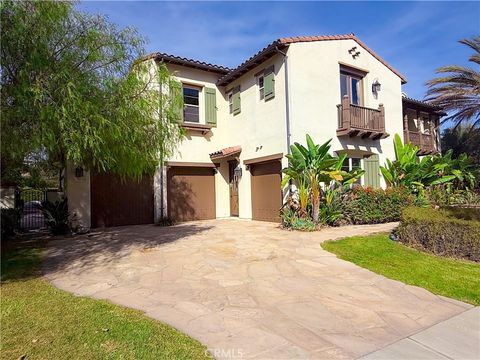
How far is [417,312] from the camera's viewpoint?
14.4 ft

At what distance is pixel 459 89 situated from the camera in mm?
17500

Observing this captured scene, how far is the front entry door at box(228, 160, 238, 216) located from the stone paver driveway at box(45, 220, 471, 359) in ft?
23.5

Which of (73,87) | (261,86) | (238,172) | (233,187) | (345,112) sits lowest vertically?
(233,187)

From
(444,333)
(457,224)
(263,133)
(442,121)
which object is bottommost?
(444,333)

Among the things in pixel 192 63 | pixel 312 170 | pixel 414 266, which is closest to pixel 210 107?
pixel 192 63

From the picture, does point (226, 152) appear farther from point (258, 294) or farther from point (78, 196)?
point (258, 294)

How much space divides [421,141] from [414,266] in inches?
562

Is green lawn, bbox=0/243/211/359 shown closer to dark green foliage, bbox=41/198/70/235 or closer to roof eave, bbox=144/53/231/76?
dark green foliage, bbox=41/198/70/235

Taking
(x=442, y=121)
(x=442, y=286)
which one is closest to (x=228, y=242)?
(x=442, y=286)

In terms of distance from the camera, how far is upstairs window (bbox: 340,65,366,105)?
14597 millimetres

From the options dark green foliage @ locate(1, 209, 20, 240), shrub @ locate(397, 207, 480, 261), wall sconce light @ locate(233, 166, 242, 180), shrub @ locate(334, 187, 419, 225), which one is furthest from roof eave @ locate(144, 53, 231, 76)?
shrub @ locate(397, 207, 480, 261)

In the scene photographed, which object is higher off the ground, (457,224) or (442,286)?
(457,224)

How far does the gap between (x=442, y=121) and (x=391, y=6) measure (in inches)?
549

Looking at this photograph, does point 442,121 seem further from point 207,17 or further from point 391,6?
point 207,17
